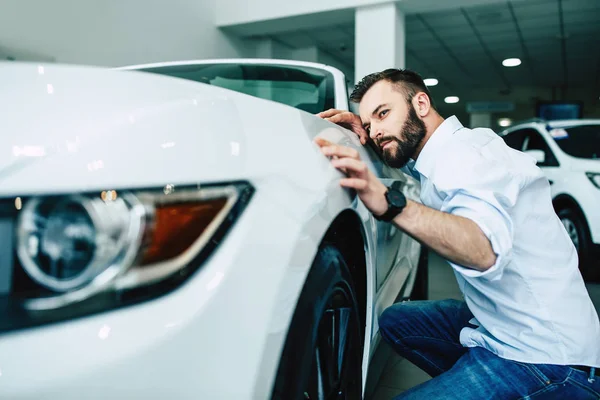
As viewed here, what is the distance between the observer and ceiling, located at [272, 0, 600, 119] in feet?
26.3

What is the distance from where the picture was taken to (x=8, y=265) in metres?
0.57

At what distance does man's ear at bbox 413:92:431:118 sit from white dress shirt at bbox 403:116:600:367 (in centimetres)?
15

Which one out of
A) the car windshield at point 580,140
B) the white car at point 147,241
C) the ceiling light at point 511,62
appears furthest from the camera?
the ceiling light at point 511,62

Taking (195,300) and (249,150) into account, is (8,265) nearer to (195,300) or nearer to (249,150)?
(195,300)

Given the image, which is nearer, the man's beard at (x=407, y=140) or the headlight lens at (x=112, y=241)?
the headlight lens at (x=112, y=241)

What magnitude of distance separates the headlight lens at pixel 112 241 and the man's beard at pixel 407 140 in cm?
85

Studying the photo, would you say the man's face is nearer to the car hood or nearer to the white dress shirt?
the white dress shirt

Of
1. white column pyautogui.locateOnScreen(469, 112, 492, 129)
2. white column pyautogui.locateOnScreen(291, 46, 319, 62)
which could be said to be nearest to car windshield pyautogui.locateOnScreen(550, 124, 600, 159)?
white column pyautogui.locateOnScreen(291, 46, 319, 62)

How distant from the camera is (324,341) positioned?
1020mm

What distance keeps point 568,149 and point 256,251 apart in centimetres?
476

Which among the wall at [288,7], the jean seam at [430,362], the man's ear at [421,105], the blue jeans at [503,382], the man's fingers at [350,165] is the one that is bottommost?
the jean seam at [430,362]

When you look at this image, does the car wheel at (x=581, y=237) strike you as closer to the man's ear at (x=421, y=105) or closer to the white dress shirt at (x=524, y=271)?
the white dress shirt at (x=524, y=271)

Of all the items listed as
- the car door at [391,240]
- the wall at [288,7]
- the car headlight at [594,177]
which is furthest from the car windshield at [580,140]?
the car door at [391,240]

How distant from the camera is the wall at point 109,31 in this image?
4547 millimetres
